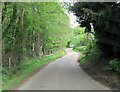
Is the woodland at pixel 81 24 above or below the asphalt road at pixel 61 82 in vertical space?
above

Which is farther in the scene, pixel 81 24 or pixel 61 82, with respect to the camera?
pixel 81 24

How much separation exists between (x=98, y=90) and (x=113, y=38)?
3.40m

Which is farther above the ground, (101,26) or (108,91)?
(101,26)

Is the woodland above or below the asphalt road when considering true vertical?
above

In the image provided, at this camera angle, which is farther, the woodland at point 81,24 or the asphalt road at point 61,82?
the woodland at point 81,24

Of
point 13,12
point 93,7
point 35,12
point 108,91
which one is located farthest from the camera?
point 35,12

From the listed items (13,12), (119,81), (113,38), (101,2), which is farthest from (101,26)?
(13,12)

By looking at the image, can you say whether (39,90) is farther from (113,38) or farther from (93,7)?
(93,7)

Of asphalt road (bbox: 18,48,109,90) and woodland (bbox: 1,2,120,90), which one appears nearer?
asphalt road (bbox: 18,48,109,90)

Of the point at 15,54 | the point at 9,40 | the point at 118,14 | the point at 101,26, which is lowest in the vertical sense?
the point at 15,54

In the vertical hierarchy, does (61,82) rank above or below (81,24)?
below

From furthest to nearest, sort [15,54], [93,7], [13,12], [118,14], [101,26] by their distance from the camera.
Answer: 1. [13,12]
2. [15,54]
3. [93,7]
4. [101,26]
5. [118,14]

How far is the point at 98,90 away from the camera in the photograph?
7.75m

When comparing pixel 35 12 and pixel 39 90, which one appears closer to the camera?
pixel 39 90
